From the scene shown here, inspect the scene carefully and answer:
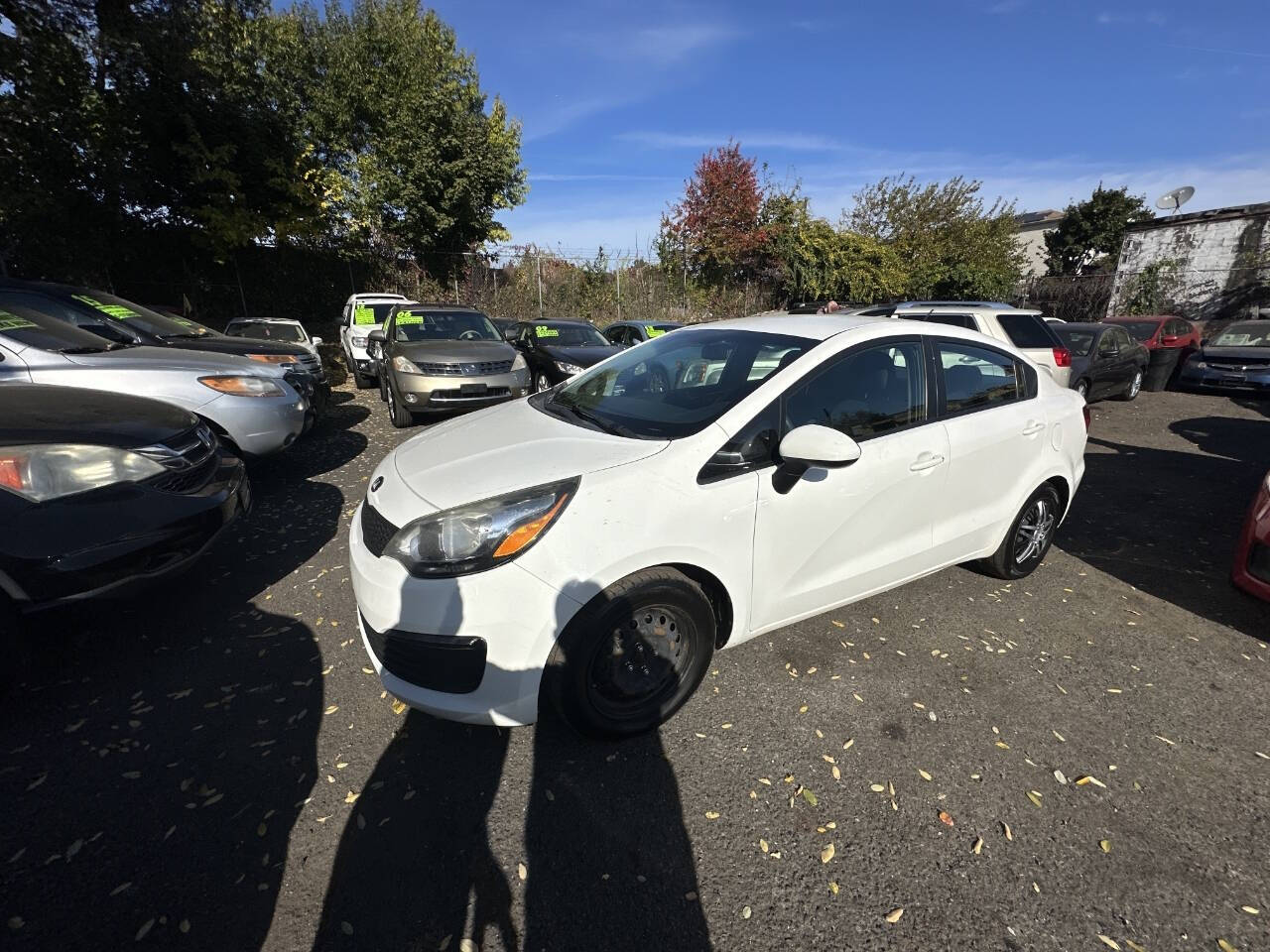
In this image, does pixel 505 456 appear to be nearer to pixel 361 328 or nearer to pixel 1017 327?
pixel 1017 327

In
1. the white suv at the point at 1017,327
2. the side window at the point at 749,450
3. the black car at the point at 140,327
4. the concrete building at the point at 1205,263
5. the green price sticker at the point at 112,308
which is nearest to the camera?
the side window at the point at 749,450

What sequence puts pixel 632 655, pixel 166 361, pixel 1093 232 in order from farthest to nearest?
pixel 1093 232, pixel 166 361, pixel 632 655

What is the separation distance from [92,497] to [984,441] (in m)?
4.38

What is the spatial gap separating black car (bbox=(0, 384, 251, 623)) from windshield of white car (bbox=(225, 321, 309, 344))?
788 cm

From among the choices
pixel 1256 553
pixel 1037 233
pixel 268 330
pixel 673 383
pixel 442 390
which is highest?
pixel 1037 233

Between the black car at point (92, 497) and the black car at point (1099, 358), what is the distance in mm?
10345

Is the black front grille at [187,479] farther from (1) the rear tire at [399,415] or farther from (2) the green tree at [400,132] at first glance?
(2) the green tree at [400,132]

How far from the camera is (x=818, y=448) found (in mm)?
2121

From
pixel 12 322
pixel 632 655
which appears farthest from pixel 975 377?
pixel 12 322

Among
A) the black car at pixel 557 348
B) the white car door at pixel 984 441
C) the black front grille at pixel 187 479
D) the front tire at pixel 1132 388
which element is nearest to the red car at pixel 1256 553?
the white car door at pixel 984 441

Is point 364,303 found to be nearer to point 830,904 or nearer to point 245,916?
point 245,916

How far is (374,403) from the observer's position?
30.7 feet

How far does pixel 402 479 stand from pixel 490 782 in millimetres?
1244

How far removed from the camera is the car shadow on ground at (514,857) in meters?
1.64
